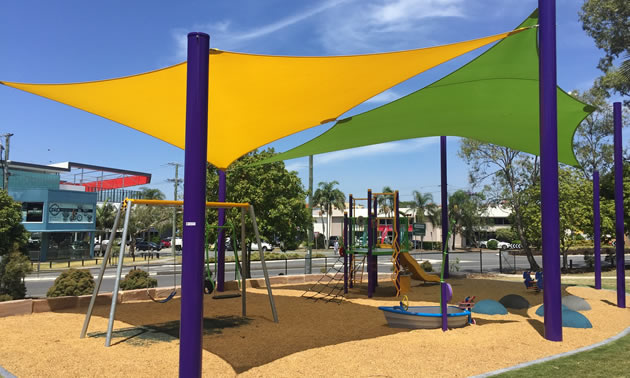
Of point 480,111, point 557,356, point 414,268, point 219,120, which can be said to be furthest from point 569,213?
point 219,120

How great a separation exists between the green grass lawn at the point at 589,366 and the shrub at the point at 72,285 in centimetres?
995

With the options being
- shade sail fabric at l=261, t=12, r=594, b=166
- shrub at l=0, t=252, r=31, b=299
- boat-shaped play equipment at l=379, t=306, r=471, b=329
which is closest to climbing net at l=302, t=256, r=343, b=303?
boat-shaped play equipment at l=379, t=306, r=471, b=329

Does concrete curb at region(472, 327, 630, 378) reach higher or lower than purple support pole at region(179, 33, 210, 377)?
lower

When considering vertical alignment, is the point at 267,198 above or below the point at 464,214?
below

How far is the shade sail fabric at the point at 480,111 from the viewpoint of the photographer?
331 inches

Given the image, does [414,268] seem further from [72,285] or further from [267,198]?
[72,285]

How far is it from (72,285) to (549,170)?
1079 cm

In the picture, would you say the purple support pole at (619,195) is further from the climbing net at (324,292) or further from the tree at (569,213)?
the tree at (569,213)

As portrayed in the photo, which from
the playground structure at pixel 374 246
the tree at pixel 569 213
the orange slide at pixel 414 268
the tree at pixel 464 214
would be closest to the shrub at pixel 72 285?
the playground structure at pixel 374 246

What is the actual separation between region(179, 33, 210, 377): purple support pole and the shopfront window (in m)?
37.2

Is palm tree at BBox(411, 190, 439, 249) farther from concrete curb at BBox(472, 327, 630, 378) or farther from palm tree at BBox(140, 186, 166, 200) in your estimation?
concrete curb at BBox(472, 327, 630, 378)

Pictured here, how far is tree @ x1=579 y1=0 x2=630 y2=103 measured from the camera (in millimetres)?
25688

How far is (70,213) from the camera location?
37.4 meters

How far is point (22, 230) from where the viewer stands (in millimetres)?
25453
